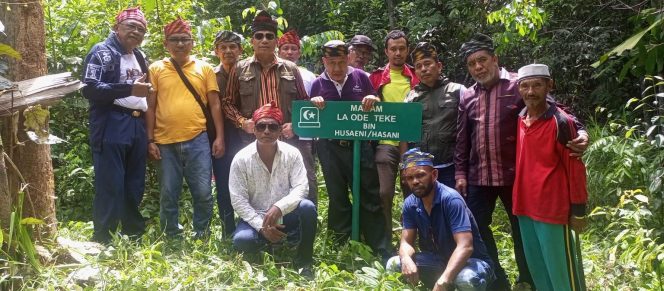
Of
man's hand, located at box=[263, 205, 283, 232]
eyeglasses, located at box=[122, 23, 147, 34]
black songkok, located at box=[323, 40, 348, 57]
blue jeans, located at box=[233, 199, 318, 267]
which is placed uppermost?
eyeglasses, located at box=[122, 23, 147, 34]

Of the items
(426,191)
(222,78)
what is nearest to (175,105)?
(222,78)

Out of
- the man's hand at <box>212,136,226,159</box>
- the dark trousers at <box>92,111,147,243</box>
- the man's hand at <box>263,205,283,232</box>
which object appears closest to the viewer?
the man's hand at <box>263,205,283,232</box>

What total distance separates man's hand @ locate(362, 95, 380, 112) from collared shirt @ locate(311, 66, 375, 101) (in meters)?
0.31

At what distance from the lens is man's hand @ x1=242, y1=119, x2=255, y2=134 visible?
16.5 feet

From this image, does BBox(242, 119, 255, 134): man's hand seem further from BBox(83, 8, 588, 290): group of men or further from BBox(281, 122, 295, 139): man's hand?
BBox(281, 122, 295, 139): man's hand

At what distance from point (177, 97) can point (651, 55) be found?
348 cm

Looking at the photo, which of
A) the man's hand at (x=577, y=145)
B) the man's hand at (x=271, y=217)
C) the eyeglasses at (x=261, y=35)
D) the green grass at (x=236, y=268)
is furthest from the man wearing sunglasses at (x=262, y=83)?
the man's hand at (x=577, y=145)

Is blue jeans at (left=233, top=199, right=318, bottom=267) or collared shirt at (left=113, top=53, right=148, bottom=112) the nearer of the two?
blue jeans at (left=233, top=199, right=318, bottom=267)

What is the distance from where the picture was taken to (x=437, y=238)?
411cm

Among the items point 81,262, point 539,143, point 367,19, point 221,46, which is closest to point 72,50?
point 221,46

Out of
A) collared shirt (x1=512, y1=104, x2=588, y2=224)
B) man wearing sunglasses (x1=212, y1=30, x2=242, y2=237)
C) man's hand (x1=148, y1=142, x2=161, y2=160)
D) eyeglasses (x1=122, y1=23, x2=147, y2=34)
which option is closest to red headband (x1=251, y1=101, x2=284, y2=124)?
man wearing sunglasses (x1=212, y1=30, x2=242, y2=237)

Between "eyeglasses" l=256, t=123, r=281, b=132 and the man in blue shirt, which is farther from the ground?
"eyeglasses" l=256, t=123, r=281, b=132

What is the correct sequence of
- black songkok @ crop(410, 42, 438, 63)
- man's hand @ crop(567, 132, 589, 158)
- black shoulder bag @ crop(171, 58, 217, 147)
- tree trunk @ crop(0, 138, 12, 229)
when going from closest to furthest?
1. man's hand @ crop(567, 132, 589, 158)
2. tree trunk @ crop(0, 138, 12, 229)
3. black songkok @ crop(410, 42, 438, 63)
4. black shoulder bag @ crop(171, 58, 217, 147)

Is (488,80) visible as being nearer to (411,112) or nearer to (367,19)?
(411,112)
